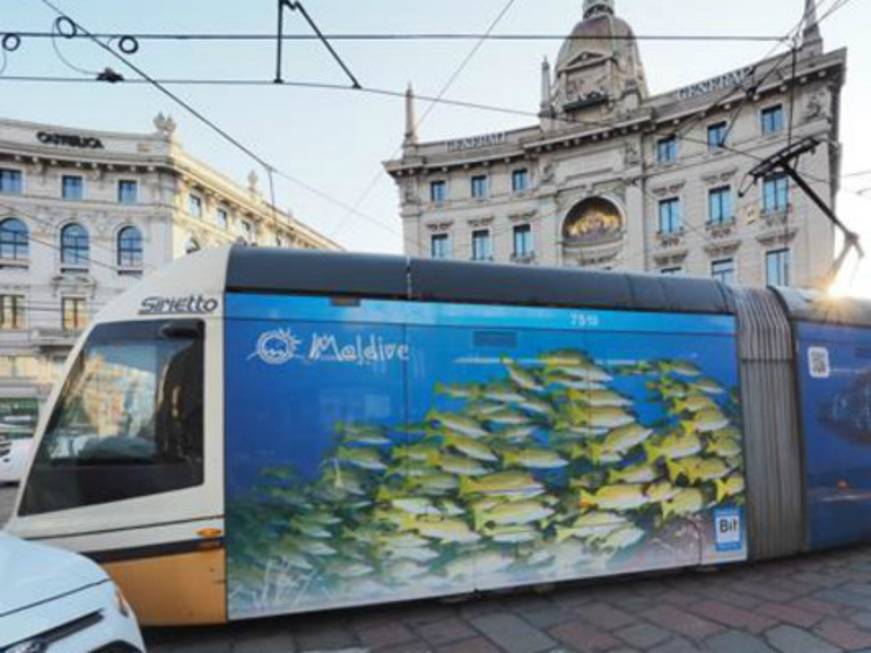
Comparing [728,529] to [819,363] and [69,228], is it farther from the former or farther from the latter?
[69,228]

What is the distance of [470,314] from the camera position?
421 centimetres

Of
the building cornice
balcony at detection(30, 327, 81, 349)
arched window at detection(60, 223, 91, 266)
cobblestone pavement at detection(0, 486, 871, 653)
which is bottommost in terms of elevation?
cobblestone pavement at detection(0, 486, 871, 653)

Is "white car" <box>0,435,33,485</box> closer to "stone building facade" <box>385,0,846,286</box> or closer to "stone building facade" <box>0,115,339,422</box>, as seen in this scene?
"stone building facade" <box>0,115,339,422</box>

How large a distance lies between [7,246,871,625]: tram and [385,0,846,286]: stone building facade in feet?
61.7

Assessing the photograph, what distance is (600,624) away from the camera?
3.76 meters

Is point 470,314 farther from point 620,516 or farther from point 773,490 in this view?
point 773,490

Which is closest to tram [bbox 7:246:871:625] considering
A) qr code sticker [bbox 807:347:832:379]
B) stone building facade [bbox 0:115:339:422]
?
qr code sticker [bbox 807:347:832:379]

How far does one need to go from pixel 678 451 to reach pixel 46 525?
4849 mm

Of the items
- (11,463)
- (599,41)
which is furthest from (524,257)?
(11,463)

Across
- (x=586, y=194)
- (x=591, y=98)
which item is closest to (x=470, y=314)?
(x=586, y=194)

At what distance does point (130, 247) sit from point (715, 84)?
33.7 metres

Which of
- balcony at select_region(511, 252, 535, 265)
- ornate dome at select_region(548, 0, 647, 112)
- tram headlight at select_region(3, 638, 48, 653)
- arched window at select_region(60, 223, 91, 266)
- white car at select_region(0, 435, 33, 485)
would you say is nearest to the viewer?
tram headlight at select_region(3, 638, 48, 653)

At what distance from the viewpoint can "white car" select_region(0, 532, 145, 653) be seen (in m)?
2.04

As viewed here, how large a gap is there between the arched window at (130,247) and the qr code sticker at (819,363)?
35.2 meters
